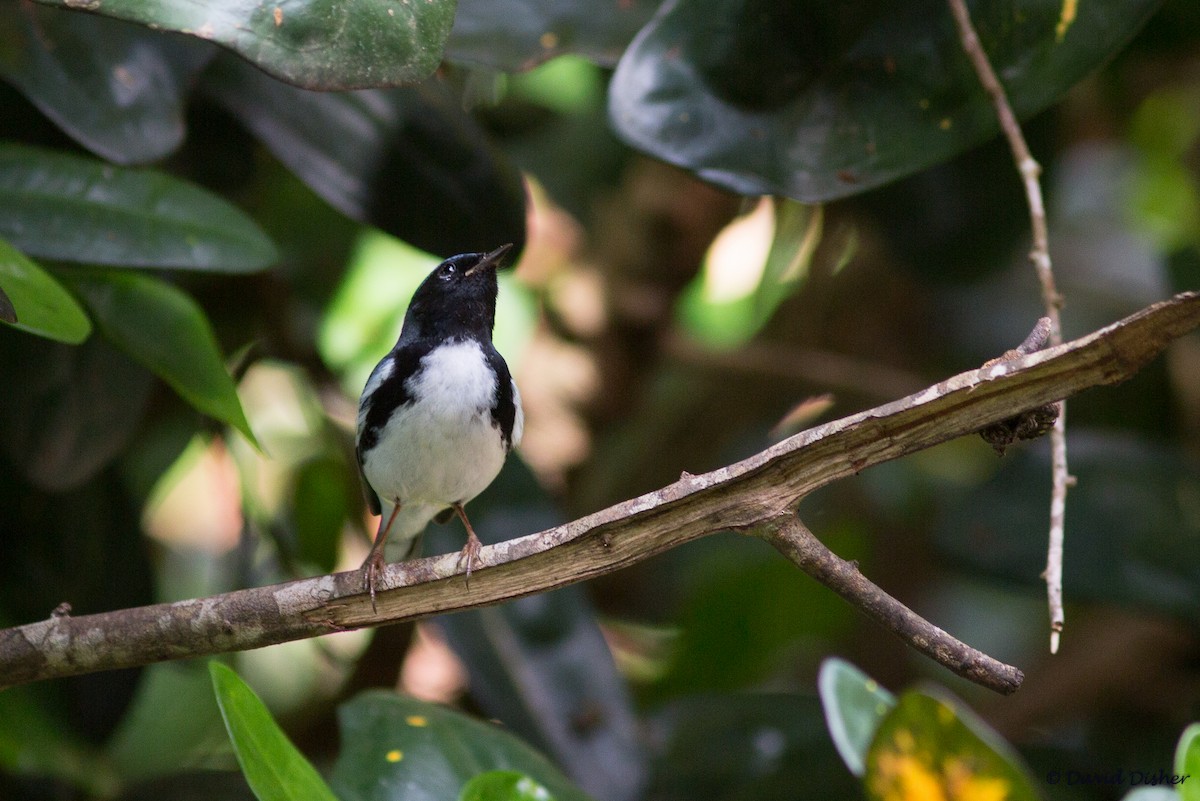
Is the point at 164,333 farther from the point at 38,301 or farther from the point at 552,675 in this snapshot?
the point at 552,675

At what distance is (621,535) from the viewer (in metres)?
1.61

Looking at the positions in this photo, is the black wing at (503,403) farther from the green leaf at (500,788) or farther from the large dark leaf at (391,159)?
the green leaf at (500,788)

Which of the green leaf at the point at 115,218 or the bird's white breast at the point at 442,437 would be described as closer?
the green leaf at the point at 115,218

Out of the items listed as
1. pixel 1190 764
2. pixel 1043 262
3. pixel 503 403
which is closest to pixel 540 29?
pixel 503 403

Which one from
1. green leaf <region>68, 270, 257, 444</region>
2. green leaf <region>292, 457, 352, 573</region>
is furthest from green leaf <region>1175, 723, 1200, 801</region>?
green leaf <region>292, 457, 352, 573</region>

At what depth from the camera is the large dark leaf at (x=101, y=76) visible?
2180mm

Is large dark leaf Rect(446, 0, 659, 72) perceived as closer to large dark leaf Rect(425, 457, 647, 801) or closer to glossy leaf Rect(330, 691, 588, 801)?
large dark leaf Rect(425, 457, 647, 801)

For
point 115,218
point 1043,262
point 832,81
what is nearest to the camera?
point 1043,262

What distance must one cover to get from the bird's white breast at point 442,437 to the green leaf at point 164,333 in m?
0.36

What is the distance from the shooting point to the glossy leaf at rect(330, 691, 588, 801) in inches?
A: 81.2

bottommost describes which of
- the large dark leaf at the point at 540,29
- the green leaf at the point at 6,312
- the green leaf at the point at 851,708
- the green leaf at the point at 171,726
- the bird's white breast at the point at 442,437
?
the green leaf at the point at 171,726

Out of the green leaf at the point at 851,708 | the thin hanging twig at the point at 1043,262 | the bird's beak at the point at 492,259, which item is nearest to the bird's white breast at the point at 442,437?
the bird's beak at the point at 492,259

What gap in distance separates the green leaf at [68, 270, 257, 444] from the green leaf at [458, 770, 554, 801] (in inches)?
30.1

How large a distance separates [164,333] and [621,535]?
1.09 metres
